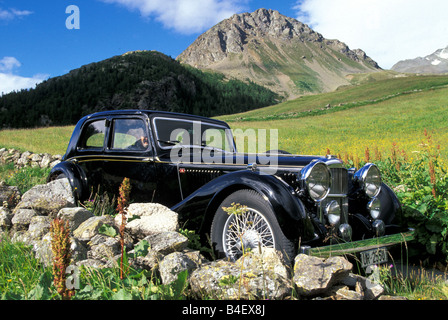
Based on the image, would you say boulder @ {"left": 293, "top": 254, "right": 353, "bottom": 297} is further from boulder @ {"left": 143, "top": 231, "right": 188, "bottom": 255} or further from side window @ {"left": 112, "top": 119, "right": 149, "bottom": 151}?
side window @ {"left": 112, "top": 119, "right": 149, "bottom": 151}

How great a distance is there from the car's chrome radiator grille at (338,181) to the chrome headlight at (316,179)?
0.79ft

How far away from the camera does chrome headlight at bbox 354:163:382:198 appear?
3.77m

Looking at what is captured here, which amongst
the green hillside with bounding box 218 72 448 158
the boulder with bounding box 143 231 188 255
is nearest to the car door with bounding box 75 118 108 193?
the boulder with bounding box 143 231 188 255

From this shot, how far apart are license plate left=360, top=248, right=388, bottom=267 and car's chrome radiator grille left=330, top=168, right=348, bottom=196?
0.64 meters

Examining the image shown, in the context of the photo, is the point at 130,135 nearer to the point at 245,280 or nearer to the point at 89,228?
the point at 89,228

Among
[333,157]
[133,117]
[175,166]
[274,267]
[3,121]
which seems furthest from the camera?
[3,121]

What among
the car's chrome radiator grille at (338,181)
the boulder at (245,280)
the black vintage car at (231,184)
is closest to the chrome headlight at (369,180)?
the black vintage car at (231,184)

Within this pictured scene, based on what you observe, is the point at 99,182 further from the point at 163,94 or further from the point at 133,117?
the point at 163,94

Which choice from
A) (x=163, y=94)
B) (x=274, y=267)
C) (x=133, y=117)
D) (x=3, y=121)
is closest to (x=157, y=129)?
(x=133, y=117)

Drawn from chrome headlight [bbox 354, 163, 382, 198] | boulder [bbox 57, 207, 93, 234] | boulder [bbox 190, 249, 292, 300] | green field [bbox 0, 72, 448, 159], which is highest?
green field [bbox 0, 72, 448, 159]

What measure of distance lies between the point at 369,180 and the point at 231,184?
66.7 inches

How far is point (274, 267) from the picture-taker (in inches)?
93.4

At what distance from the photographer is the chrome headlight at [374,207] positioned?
3.72 meters
